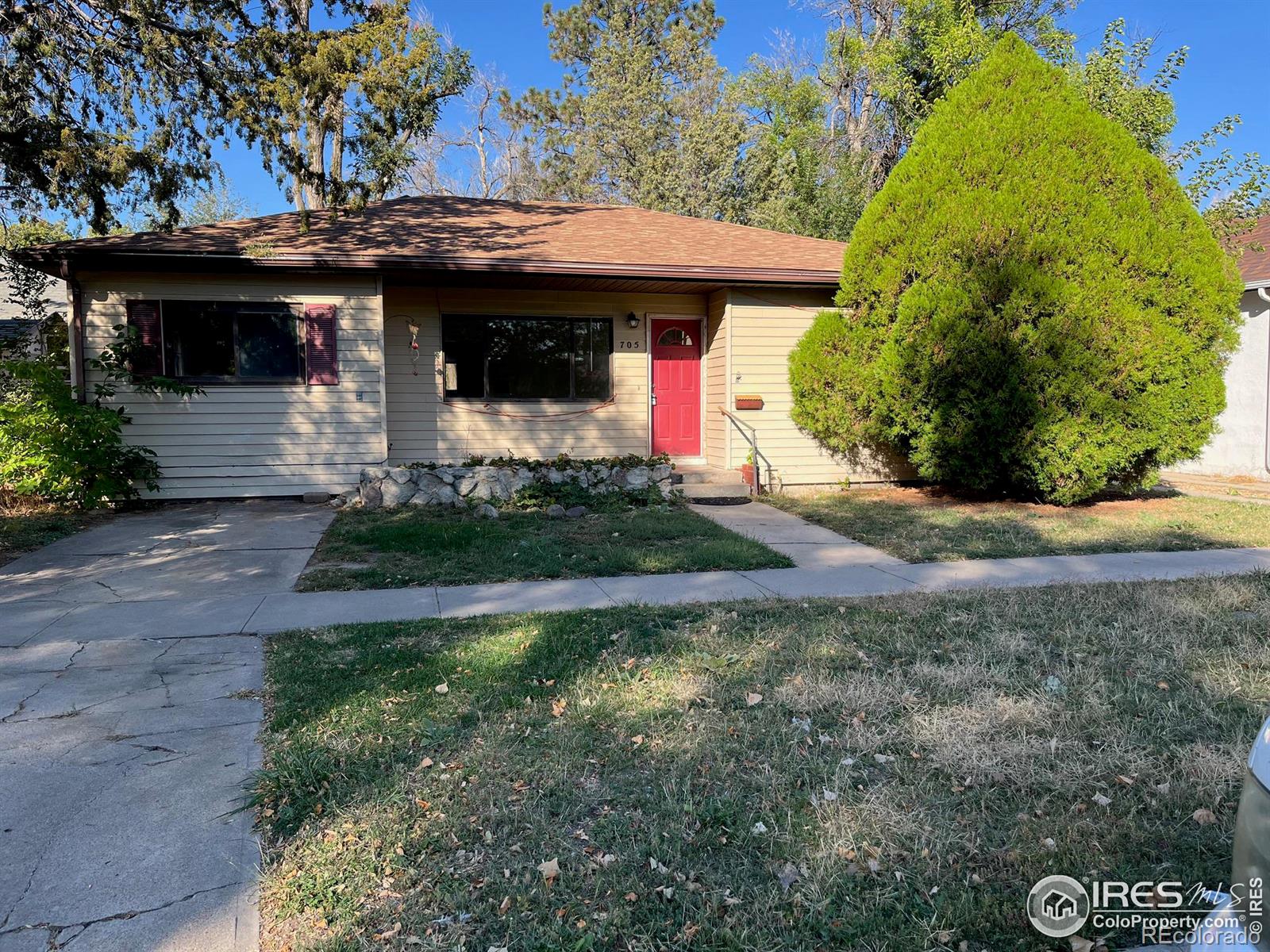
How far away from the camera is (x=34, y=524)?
27.9 feet

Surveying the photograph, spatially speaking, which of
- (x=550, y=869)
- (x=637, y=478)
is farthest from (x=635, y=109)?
(x=550, y=869)

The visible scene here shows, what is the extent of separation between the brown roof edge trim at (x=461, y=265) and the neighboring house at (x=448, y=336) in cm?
3

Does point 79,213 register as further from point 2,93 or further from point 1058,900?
point 1058,900

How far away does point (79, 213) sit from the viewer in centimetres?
959

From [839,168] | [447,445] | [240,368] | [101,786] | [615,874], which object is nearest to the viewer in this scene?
[615,874]

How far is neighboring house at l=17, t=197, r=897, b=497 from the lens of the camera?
33.4 feet

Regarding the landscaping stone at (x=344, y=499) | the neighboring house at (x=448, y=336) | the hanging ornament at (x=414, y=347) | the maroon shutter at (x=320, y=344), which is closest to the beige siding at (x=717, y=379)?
the neighboring house at (x=448, y=336)

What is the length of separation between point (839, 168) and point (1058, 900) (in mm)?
23318

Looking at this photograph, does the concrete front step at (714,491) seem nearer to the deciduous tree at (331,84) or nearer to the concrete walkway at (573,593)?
the concrete walkway at (573,593)

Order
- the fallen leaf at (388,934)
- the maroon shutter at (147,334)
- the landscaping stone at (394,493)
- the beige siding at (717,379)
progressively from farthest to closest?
the beige siding at (717,379)
the maroon shutter at (147,334)
the landscaping stone at (394,493)
the fallen leaf at (388,934)

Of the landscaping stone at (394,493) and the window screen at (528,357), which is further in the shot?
the window screen at (528,357)

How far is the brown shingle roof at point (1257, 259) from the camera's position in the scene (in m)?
12.8

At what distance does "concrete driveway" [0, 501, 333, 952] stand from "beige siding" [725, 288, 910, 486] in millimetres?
6891

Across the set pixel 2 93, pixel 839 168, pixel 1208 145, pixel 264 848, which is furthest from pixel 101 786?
pixel 839 168
